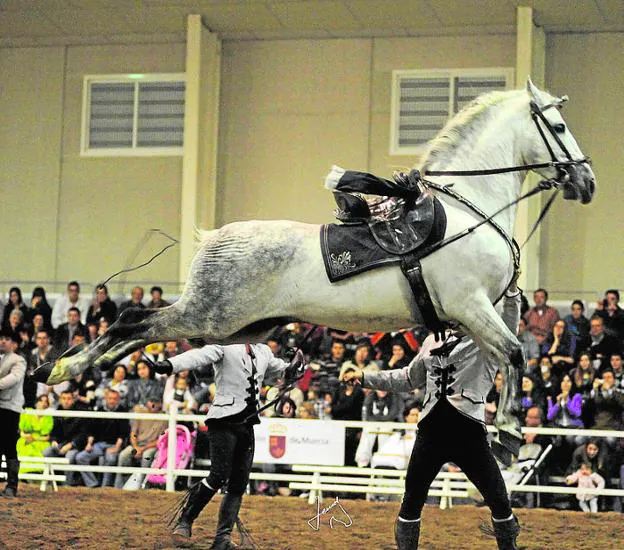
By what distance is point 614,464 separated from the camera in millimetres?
11406

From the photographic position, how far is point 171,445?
37.9 feet

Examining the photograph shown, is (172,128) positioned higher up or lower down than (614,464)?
higher up

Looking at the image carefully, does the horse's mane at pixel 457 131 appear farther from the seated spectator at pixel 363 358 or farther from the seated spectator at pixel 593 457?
the seated spectator at pixel 363 358

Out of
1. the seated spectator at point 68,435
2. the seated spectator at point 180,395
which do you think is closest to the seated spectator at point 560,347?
the seated spectator at point 180,395

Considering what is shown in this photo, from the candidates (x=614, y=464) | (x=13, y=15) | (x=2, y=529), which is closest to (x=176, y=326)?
(x=2, y=529)

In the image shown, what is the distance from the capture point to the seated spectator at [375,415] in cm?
1160

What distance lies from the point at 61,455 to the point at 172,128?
22.9 feet

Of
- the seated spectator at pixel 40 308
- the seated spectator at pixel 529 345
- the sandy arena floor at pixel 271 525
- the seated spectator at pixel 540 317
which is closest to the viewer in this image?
the sandy arena floor at pixel 271 525

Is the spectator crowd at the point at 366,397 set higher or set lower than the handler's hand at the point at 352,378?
lower

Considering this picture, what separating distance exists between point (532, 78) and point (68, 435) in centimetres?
803

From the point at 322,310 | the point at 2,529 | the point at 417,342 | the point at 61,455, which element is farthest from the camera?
the point at 417,342

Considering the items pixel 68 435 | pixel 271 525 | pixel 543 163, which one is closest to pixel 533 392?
pixel 271 525

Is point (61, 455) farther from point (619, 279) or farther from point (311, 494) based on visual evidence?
point (619, 279)

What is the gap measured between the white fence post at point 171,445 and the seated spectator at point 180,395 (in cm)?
98
